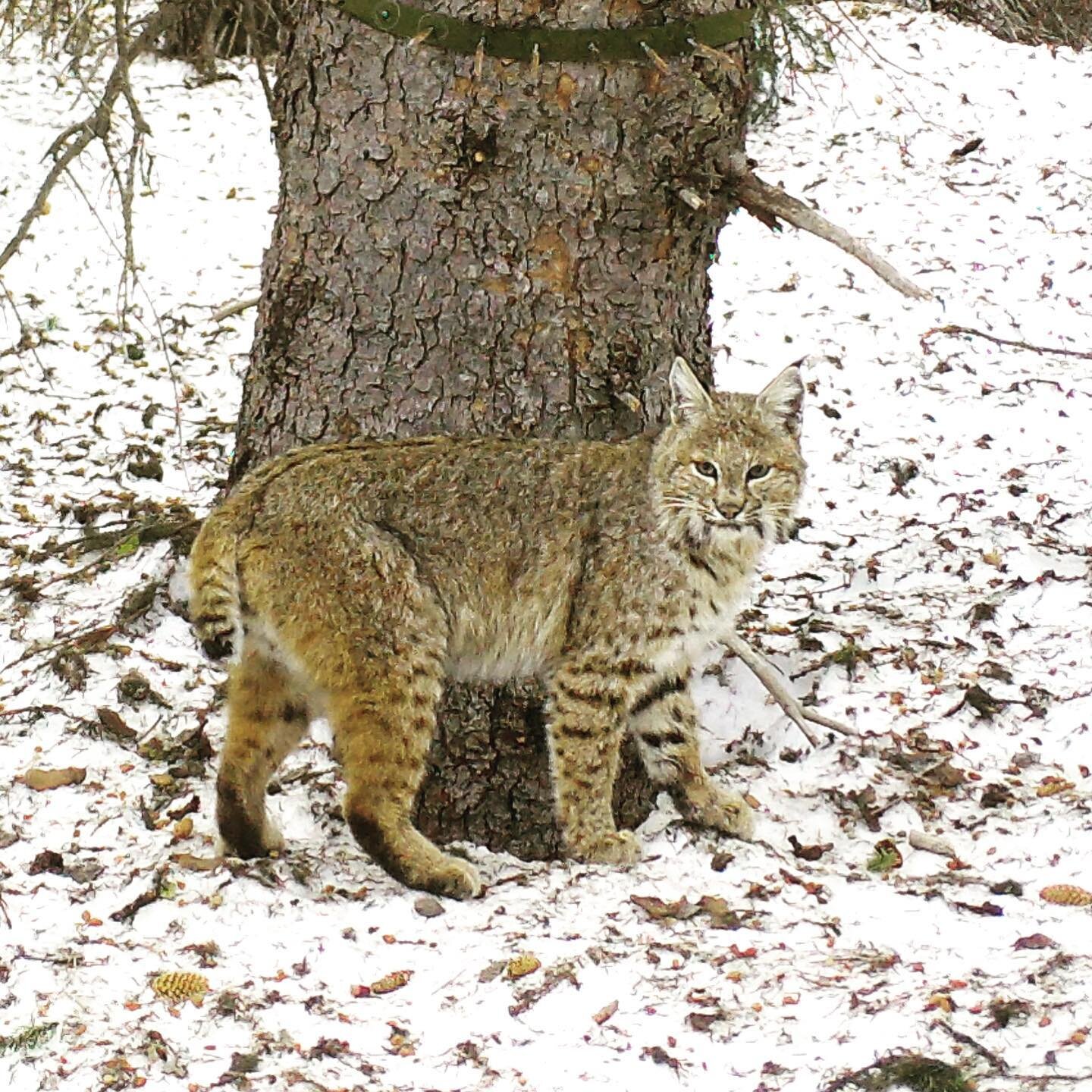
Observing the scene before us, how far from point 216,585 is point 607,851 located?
1.36 m

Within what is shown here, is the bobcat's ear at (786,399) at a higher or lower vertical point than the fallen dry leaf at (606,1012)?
higher

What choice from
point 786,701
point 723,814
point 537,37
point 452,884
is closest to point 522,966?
point 452,884

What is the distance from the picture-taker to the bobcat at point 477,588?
13.8 feet

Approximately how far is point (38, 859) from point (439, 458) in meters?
1.62

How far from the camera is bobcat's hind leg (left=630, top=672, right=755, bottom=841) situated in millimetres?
4629

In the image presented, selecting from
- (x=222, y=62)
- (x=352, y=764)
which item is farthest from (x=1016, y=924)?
(x=222, y=62)

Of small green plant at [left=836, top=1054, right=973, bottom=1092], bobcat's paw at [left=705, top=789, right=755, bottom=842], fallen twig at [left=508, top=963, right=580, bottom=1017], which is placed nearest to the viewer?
small green plant at [left=836, top=1054, right=973, bottom=1092]

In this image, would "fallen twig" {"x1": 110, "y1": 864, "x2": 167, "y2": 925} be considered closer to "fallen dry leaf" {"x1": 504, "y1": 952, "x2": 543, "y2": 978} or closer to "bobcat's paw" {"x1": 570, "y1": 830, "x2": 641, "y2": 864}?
"fallen dry leaf" {"x1": 504, "y1": 952, "x2": 543, "y2": 978}

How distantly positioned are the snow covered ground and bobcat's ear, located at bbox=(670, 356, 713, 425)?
3.44 ft

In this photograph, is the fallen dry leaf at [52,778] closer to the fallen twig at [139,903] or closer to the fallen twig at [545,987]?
the fallen twig at [139,903]

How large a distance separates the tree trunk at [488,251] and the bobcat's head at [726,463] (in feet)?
0.72

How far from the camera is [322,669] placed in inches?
166

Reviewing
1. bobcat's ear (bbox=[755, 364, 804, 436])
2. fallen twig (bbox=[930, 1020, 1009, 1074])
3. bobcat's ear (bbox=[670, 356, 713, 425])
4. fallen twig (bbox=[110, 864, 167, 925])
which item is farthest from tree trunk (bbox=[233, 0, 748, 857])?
fallen twig (bbox=[930, 1020, 1009, 1074])

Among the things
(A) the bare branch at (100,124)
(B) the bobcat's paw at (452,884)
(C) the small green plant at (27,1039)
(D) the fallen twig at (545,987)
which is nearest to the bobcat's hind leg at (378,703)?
(B) the bobcat's paw at (452,884)
